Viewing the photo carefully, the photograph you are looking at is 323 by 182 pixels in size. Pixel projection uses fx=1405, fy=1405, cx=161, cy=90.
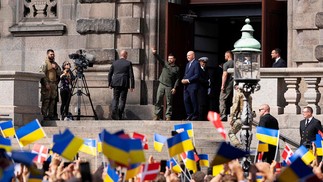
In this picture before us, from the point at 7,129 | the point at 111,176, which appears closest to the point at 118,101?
the point at 7,129

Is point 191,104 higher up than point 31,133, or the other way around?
point 191,104

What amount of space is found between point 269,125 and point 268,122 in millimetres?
82

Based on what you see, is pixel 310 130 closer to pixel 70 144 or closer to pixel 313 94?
pixel 313 94

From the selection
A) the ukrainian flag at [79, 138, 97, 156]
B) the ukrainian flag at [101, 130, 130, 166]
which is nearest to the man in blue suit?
the ukrainian flag at [79, 138, 97, 156]

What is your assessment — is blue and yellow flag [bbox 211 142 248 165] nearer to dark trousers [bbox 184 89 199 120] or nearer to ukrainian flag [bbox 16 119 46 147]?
ukrainian flag [bbox 16 119 46 147]

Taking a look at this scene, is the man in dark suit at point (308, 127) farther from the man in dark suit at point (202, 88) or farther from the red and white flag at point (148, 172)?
the red and white flag at point (148, 172)

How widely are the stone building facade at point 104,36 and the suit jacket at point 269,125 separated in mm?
3914

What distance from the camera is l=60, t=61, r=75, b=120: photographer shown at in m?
30.0

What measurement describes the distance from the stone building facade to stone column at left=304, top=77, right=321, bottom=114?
1.60 meters

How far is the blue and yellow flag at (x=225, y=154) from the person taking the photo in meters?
13.7

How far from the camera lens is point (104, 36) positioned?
1241 inches

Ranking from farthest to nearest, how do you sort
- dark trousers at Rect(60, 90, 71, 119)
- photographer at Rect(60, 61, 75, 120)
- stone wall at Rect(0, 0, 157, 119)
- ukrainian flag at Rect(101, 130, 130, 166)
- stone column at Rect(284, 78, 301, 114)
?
1. stone wall at Rect(0, 0, 157, 119)
2. dark trousers at Rect(60, 90, 71, 119)
3. photographer at Rect(60, 61, 75, 120)
4. stone column at Rect(284, 78, 301, 114)
5. ukrainian flag at Rect(101, 130, 130, 166)

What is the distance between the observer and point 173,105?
101 ft

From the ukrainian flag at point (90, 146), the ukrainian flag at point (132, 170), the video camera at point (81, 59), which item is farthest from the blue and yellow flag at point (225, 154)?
the video camera at point (81, 59)
